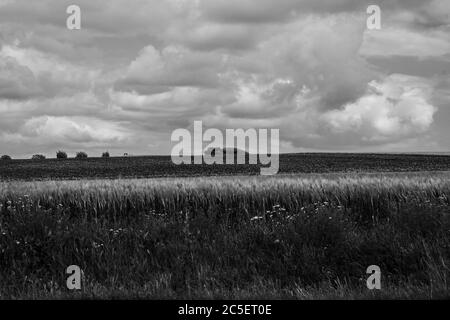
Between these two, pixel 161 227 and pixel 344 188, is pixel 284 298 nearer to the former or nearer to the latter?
pixel 161 227

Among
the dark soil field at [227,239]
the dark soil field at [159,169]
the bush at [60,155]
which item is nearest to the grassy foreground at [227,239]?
the dark soil field at [227,239]

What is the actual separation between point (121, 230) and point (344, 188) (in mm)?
5948

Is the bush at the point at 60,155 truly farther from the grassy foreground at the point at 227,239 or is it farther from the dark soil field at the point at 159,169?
the grassy foreground at the point at 227,239

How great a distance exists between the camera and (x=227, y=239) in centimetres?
1206

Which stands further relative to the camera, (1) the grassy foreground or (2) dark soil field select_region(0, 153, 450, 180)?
(2) dark soil field select_region(0, 153, 450, 180)

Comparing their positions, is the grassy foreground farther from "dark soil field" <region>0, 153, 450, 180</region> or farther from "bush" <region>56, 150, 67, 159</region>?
"bush" <region>56, 150, 67, 159</region>

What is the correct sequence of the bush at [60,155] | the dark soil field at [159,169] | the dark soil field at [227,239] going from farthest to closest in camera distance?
1. the bush at [60,155]
2. the dark soil field at [159,169]
3. the dark soil field at [227,239]

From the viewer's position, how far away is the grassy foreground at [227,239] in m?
9.96

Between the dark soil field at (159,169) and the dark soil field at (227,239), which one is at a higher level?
the dark soil field at (159,169)

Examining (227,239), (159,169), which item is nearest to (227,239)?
(227,239)

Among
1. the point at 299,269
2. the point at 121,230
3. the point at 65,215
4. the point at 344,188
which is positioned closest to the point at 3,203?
the point at 65,215

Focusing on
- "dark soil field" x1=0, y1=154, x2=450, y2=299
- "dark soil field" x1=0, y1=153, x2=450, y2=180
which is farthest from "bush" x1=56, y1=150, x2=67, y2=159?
"dark soil field" x1=0, y1=154, x2=450, y2=299

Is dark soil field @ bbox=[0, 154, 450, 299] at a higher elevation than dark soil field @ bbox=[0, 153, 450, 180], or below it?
below

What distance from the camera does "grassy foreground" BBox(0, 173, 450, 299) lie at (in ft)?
32.7
